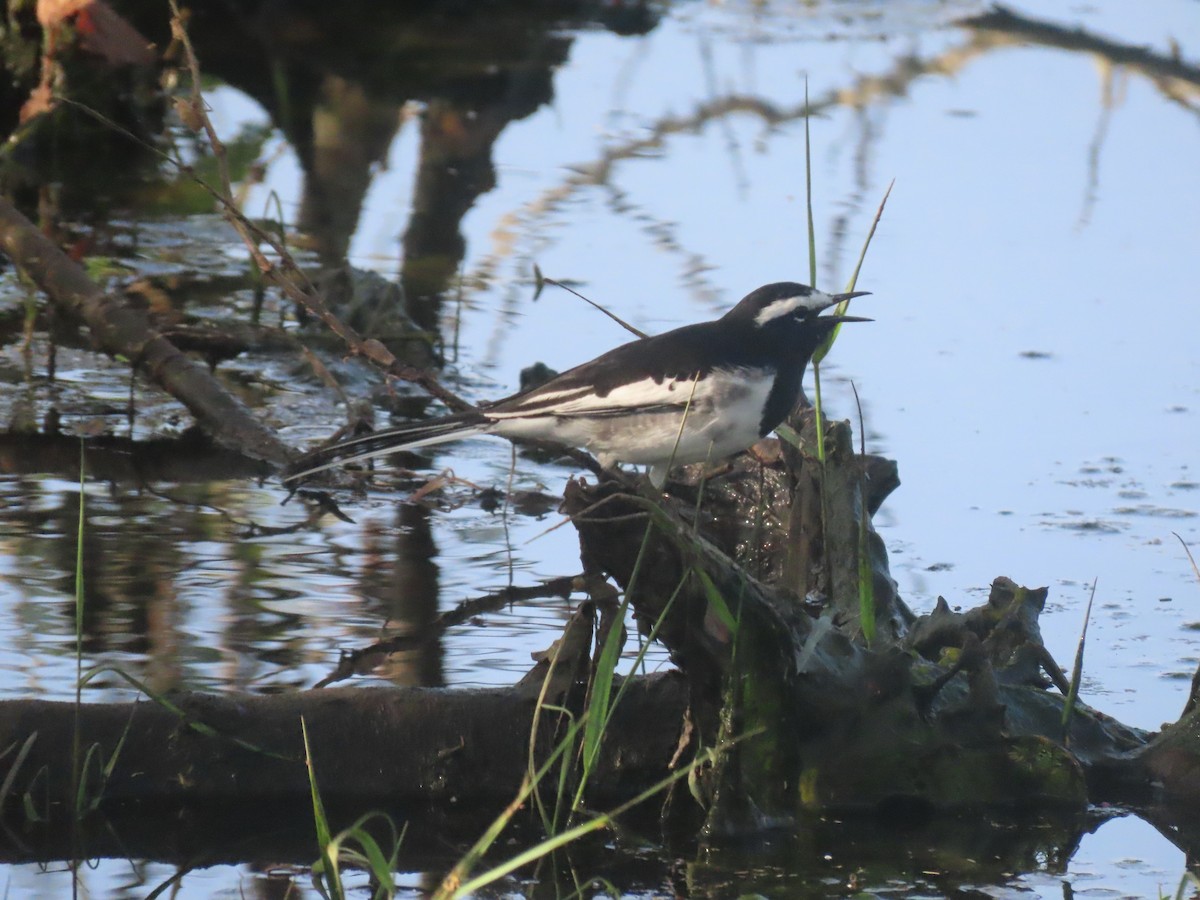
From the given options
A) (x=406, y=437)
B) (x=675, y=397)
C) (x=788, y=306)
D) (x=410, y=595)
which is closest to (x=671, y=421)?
(x=675, y=397)

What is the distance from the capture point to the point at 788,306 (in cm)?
538

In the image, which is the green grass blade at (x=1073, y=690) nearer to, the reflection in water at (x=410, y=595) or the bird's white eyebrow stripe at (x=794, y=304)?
the bird's white eyebrow stripe at (x=794, y=304)

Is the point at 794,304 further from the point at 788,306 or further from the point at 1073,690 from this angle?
the point at 1073,690

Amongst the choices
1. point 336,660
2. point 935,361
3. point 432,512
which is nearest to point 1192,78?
point 935,361

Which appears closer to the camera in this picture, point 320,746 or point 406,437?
point 320,746

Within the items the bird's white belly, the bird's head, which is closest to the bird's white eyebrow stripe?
the bird's head

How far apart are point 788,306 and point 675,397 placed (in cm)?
56

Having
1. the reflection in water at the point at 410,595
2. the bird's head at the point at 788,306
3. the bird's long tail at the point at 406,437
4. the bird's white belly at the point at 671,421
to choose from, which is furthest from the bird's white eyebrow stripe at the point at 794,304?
the reflection in water at the point at 410,595

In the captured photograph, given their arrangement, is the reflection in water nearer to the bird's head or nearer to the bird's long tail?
the bird's long tail

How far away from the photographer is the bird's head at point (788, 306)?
5352 millimetres

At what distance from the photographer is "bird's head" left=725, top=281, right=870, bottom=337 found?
5352mm

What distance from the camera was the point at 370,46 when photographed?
1309cm

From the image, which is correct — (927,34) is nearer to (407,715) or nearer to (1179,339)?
(1179,339)

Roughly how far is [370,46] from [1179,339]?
6.93m
